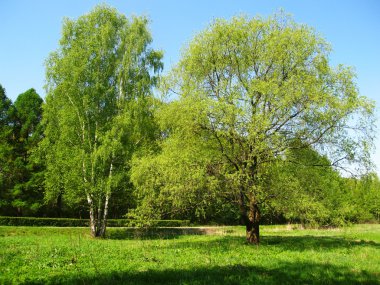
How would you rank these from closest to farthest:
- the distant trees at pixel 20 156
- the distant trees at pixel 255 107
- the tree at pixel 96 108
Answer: the distant trees at pixel 255 107
the tree at pixel 96 108
the distant trees at pixel 20 156

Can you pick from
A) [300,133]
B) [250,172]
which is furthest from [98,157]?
[300,133]

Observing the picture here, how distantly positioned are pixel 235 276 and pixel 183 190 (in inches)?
317

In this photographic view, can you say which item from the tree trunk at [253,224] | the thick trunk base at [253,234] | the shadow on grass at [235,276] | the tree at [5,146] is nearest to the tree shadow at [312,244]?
the thick trunk base at [253,234]

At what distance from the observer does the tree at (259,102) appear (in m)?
18.7

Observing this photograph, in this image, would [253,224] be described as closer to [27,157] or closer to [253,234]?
[253,234]

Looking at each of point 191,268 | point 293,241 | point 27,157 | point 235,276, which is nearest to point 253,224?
point 293,241

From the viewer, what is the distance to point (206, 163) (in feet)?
63.1

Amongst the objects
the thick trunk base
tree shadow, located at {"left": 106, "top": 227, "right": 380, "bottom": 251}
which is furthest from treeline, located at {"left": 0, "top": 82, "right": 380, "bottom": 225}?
tree shadow, located at {"left": 106, "top": 227, "right": 380, "bottom": 251}

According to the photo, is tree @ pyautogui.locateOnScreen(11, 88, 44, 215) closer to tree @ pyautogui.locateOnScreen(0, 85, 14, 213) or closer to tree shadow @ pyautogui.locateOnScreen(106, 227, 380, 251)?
tree @ pyautogui.locateOnScreen(0, 85, 14, 213)

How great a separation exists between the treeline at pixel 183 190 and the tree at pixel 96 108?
2.55 metres

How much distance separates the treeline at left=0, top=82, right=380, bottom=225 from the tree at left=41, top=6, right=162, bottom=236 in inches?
101

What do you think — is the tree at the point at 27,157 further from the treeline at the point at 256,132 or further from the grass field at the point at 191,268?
the grass field at the point at 191,268

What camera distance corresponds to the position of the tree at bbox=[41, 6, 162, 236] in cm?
2919

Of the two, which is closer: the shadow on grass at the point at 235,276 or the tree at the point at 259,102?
the shadow on grass at the point at 235,276
